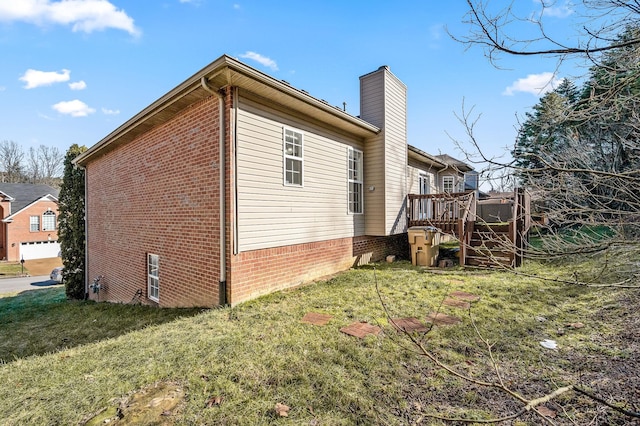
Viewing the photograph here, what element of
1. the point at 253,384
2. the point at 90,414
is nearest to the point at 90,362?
the point at 90,414

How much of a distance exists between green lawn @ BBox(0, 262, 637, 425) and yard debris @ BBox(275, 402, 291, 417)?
0.05 m

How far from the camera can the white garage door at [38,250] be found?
95.5ft

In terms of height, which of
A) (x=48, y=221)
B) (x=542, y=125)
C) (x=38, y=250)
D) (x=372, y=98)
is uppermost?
(x=372, y=98)

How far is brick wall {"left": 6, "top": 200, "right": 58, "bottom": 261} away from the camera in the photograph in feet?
92.4

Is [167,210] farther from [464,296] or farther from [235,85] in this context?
[464,296]

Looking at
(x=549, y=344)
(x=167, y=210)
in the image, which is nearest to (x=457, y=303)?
(x=549, y=344)

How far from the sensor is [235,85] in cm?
Answer: 559

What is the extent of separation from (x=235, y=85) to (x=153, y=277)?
5823 mm

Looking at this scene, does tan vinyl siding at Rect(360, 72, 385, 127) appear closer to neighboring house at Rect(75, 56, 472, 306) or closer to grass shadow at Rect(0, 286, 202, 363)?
neighboring house at Rect(75, 56, 472, 306)

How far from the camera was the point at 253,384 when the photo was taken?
9.93 feet

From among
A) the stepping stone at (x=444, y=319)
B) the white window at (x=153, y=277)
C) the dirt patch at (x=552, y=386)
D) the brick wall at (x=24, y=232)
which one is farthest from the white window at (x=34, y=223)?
the dirt patch at (x=552, y=386)

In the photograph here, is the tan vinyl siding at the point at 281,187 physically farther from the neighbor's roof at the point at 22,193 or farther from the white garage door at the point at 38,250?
the neighbor's roof at the point at 22,193

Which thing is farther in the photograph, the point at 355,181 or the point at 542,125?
the point at 355,181

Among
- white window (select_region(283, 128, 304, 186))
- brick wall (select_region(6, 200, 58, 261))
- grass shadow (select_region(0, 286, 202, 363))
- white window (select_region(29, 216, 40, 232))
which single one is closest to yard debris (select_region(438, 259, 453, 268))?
white window (select_region(283, 128, 304, 186))
